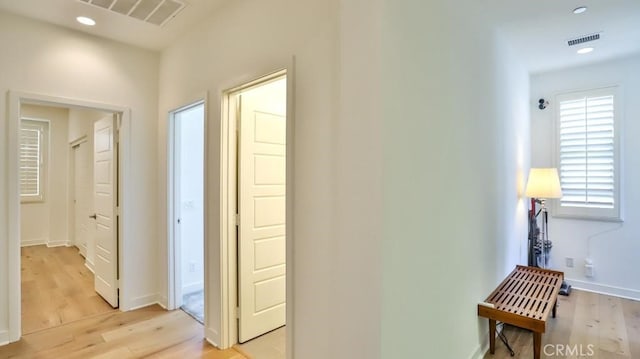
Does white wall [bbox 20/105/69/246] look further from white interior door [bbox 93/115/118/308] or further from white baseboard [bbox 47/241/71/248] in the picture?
white interior door [bbox 93/115/118/308]

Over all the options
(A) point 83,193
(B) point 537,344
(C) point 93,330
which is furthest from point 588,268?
(A) point 83,193

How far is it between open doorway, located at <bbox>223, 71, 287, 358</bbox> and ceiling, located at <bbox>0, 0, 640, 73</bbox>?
93cm

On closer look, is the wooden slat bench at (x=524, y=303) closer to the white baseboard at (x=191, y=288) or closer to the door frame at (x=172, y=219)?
the door frame at (x=172, y=219)

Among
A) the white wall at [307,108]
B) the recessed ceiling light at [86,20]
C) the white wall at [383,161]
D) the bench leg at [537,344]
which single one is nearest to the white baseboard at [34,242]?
the recessed ceiling light at [86,20]

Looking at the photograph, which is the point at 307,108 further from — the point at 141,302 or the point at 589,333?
the point at 589,333

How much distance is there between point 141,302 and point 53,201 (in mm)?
4829

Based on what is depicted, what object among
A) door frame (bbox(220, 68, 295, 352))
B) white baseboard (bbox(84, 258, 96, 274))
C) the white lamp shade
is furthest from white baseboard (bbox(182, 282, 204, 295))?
A: the white lamp shade

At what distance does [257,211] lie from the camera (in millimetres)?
2783

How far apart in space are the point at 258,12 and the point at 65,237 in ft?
22.8

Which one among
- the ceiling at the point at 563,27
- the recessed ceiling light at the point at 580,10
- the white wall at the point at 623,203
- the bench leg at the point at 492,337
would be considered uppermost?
the ceiling at the point at 563,27

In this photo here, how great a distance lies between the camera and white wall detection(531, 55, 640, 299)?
359 cm

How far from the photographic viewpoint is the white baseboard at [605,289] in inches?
142

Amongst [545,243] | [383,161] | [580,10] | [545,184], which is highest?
[580,10]

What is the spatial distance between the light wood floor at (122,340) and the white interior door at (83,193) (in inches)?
95.3
